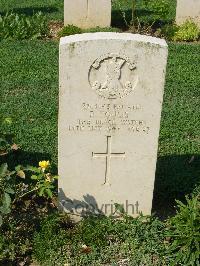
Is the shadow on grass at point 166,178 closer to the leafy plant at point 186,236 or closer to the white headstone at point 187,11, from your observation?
the leafy plant at point 186,236

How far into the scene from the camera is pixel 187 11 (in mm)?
11266

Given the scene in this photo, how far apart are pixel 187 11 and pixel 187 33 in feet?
1.99

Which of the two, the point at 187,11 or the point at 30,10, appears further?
the point at 30,10

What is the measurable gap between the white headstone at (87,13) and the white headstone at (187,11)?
146cm

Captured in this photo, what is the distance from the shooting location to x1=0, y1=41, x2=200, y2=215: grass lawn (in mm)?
6066

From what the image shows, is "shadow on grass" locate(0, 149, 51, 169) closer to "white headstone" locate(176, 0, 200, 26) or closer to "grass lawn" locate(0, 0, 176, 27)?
"white headstone" locate(176, 0, 200, 26)

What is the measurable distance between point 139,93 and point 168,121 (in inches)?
104

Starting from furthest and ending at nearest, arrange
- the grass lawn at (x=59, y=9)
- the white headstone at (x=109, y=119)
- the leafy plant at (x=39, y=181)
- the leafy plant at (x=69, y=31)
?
1. the grass lawn at (x=59, y=9)
2. the leafy plant at (x=69, y=31)
3. the leafy plant at (x=39, y=181)
4. the white headstone at (x=109, y=119)

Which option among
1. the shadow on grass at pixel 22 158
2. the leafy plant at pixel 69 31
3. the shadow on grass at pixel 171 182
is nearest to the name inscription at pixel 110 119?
the shadow on grass at pixel 171 182

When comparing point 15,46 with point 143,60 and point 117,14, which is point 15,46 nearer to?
point 117,14

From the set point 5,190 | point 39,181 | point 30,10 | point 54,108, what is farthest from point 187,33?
point 5,190

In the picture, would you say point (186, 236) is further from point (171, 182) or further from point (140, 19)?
point (140, 19)

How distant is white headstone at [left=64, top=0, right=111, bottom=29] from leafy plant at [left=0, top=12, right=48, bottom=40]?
610mm

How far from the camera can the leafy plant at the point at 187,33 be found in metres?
10.9
